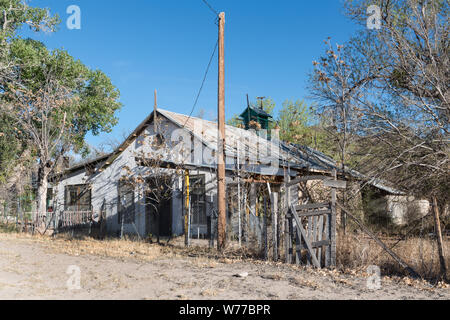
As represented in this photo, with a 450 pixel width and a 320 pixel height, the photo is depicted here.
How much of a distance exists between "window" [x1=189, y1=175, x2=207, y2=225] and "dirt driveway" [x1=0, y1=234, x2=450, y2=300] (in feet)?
15.2

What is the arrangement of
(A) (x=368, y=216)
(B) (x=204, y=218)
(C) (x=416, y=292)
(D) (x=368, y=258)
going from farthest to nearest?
(A) (x=368, y=216) → (B) (x=204, y=218) → (D) (x=368, y=258) → (C) (x=416, y=292)

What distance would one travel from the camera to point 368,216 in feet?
61.9

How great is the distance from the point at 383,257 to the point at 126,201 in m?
12.0

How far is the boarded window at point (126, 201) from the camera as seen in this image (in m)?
17.7

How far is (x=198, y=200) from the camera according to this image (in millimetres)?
15742

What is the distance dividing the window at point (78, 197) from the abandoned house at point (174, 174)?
0.16 feet

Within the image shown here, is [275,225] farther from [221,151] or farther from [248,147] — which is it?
[248,147]

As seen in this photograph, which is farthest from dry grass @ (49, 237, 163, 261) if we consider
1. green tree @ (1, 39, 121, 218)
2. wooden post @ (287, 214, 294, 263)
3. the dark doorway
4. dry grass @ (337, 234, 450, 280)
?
green tree @ (1, 39, 121, 218)

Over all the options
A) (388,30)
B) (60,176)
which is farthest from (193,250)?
(60,176)

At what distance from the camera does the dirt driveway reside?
21.5 feet

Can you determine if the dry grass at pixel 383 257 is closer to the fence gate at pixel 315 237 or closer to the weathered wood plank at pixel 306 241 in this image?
the fence gate at pixel 315 237

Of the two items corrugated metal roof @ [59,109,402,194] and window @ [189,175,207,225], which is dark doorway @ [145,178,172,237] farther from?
corrugated metal roof @ [59,109,402,194]
